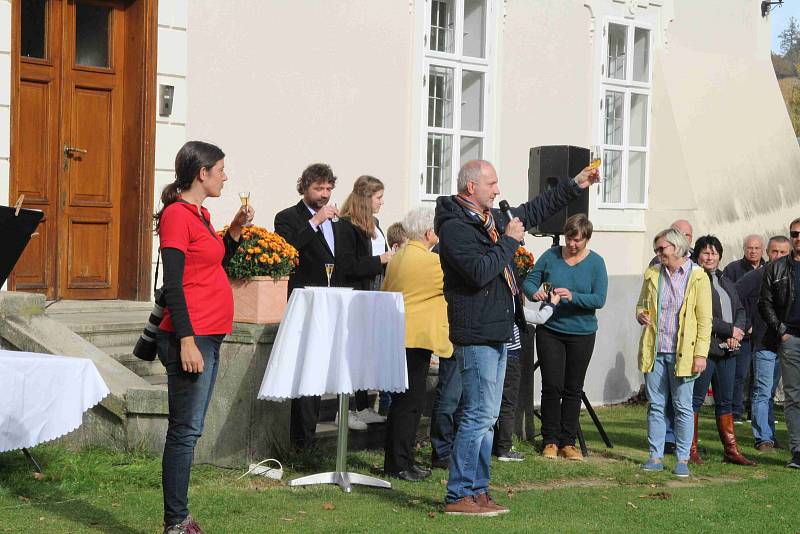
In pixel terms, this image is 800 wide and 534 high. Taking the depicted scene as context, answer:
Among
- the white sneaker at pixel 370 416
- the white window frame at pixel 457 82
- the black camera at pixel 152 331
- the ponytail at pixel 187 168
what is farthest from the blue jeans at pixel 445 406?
the white window frame at pixel 457 82

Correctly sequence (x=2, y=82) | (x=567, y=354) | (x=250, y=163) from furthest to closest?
(x=250, y=163)
(x=2, y=82)
(x=567, y=354)

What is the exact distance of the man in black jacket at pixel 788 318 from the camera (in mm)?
9656

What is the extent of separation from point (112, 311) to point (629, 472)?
4528 mm

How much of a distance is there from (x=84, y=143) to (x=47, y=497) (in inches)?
186

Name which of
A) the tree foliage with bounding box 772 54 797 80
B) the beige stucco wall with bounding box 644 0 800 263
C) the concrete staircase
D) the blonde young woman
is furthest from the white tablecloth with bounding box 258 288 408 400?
the tree foliage with bounding box 772 54 797 80

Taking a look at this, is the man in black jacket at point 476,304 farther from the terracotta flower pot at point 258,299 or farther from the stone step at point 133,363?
the stone step at point 133,363

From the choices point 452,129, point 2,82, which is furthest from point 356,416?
point 452,129

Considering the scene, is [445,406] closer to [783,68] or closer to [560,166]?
[560,166]

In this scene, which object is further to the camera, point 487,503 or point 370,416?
point 370,416

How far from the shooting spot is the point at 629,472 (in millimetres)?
9109

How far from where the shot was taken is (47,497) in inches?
284

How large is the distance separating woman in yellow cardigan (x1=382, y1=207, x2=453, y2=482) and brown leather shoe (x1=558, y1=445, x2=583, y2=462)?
5.88 feet

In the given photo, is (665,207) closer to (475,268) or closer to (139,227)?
(139,227)

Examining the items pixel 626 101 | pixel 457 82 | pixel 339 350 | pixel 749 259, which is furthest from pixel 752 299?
pixel 626 101
